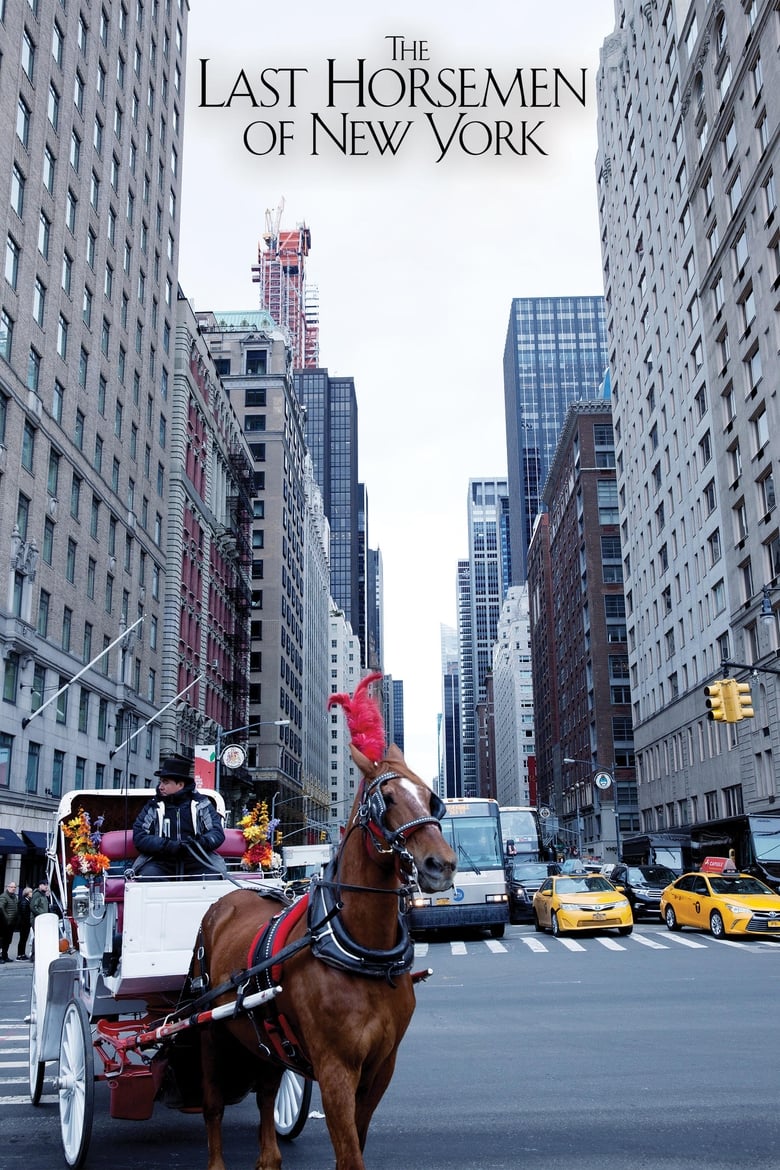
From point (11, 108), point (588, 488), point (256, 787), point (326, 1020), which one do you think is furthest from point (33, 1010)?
point (588, 488)

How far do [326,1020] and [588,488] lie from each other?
104 metres

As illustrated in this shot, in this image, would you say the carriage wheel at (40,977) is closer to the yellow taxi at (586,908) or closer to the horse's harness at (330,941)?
the horse's harness at (330,941)

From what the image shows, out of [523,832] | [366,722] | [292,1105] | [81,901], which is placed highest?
[366,722]

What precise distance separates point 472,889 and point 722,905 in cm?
667

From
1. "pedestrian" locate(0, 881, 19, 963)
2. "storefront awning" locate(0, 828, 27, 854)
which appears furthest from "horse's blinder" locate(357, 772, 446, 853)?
"storefront awning" locate(0, 828, 27, 854)

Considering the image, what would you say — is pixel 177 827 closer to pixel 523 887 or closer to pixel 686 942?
pixel 686 942

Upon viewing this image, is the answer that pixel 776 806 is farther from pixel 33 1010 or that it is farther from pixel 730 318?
pixel 33 1010

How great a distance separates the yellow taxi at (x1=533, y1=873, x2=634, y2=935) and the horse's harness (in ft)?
76.7

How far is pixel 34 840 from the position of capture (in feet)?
124

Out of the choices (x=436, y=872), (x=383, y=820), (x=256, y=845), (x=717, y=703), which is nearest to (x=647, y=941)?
(x=717, y=703)

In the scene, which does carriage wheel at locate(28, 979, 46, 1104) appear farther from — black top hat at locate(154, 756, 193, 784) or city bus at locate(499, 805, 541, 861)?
city bus at locate(499, 805, 541, 861)

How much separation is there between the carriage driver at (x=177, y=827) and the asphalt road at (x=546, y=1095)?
2.04 meters

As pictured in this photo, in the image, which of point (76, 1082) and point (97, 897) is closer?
point (76, 1082)

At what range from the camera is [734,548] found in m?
53.6
